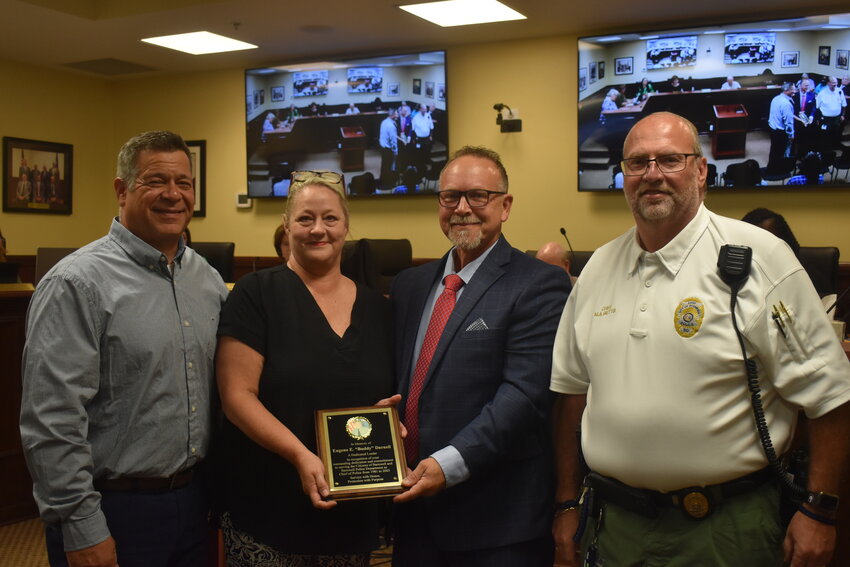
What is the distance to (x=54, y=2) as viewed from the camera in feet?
20.2

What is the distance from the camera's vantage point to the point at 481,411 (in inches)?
78.2

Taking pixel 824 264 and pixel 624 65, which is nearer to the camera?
pixel 824 264

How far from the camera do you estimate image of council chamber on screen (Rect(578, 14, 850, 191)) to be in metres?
5.89

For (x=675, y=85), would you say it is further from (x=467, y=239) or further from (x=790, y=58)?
(x=467, y=239)

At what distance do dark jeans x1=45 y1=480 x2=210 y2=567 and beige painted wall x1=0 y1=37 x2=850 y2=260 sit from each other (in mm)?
5363

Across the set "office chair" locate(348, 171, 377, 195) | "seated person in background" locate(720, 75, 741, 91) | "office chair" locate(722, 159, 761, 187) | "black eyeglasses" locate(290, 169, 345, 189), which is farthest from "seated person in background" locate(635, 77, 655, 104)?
"black eyeglasses" locate(290, 169, 345, 189)

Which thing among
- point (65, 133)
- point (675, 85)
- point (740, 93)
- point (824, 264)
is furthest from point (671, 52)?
point (65, 133)

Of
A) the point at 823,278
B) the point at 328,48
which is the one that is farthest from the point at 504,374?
the point at 328,48

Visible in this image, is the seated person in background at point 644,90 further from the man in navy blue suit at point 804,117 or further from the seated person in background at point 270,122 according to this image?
the seated person in background at point 270,122

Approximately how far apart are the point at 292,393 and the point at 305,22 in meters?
5.23

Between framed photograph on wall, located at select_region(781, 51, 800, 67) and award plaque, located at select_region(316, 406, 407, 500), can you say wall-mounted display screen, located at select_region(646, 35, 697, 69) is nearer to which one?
framed photograph on wall, located at select_region(781, 51, 800, 67)

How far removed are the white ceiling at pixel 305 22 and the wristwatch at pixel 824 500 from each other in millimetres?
4875

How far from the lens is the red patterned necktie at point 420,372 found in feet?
6.74

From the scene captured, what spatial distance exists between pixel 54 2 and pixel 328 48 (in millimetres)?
2319
